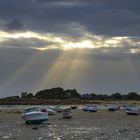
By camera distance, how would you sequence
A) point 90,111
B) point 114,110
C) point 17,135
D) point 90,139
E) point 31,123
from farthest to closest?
point 114,110, point 90,111, point 31,123, point 17,135, point 90,139

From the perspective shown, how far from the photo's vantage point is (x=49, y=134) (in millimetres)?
54219

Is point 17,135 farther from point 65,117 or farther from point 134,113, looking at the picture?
point 134,113

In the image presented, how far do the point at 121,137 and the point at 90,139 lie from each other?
4.16m

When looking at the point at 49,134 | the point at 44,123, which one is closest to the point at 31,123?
the point at 44,123

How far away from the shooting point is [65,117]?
90.0 meters

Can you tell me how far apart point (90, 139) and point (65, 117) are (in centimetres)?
4179

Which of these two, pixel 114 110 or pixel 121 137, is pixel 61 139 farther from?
pixel 114 110

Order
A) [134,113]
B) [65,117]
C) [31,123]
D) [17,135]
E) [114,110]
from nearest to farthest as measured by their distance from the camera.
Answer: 1. [17,135]
2. [31,123]
3. [65,117]
4. [134,113]
5. [114,110]

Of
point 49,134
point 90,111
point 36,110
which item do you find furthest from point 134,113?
point 49,134

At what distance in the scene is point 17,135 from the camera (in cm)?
5278

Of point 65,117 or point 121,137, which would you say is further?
point 65,117

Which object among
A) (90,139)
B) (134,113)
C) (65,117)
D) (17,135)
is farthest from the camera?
(134,113)

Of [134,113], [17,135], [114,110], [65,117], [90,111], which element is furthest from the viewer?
[114,110]

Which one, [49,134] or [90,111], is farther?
[90,111]
